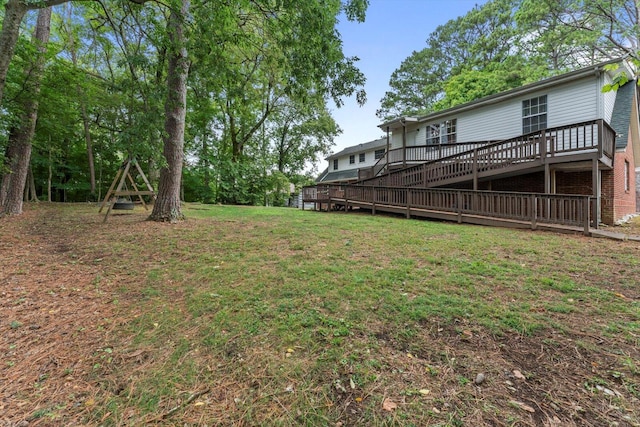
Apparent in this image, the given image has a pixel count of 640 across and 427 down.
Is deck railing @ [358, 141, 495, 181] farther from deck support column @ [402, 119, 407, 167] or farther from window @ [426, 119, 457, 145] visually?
window @ [426, 119, 457, 145]

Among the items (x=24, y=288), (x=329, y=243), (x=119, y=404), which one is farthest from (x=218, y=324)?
(x=329, y=243)

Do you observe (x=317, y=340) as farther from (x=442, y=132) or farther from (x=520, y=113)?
(x=442, y=132)

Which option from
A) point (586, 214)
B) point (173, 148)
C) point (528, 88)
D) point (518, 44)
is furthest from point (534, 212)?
point (518, 44)

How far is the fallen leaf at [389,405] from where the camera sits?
1.68 metres

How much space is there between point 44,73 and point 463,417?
1271cm

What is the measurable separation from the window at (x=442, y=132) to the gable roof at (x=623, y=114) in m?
5.85

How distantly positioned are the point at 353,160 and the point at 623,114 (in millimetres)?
16427

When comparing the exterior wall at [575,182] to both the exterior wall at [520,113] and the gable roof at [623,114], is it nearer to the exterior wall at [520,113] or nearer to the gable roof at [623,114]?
the gable roof at [623,114]

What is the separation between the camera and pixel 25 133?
28.0 ft

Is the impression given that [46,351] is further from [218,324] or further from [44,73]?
[44,73]

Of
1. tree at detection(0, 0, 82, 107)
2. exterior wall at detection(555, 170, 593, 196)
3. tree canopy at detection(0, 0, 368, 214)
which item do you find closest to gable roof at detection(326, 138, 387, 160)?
tree canopy at detection(0, 0, 368, 214)

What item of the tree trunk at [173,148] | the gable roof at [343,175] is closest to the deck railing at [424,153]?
the gable roof at [343,175]

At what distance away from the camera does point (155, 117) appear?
6.14 m

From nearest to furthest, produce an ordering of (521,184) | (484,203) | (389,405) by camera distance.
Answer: (389,405)
(484,203)
(521,184)
